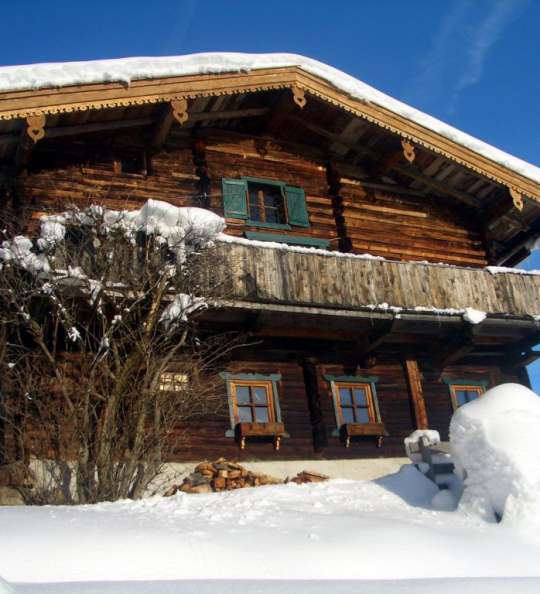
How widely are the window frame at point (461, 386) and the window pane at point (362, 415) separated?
→ 1938 mm

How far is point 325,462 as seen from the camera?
13.9m

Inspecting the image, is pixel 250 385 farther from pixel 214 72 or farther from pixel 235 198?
pixel 214 72

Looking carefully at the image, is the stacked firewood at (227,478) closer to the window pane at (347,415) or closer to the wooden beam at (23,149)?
the window pane at (347,415)

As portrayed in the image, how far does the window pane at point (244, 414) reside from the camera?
1382 centimetres

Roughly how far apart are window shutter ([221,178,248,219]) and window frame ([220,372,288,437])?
3281mm

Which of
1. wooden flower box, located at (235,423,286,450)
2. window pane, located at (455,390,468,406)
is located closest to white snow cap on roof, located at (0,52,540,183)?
window pane, located at (455,390,468,406)

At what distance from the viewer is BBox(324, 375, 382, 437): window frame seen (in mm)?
14580

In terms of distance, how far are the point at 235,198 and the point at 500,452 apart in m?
8.08

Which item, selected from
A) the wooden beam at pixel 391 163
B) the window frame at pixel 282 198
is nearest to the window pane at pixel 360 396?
the window frame at pixel 282 198

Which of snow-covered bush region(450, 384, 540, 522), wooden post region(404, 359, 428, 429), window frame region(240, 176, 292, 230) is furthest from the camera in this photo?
window frame region(240, 176, 292, 230)

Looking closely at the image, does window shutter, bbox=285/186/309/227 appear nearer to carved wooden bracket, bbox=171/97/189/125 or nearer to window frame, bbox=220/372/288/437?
carved wooden bracket, bbox=171/97/189/125

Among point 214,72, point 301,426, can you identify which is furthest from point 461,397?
point 214,72

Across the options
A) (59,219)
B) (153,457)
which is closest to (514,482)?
(153,457)

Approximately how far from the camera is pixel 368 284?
14180 millimetres
